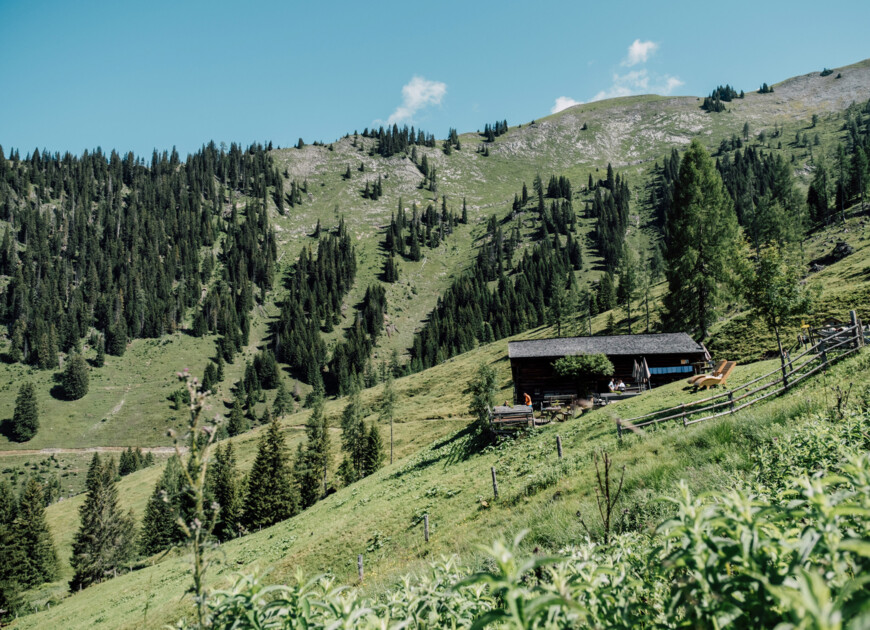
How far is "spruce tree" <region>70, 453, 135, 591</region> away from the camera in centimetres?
5547

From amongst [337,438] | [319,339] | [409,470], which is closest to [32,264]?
[319,339]

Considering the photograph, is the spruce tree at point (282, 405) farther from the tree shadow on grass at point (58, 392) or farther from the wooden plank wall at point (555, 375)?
the wooden plank wall at point (555, 375)

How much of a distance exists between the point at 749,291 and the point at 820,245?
90636mm

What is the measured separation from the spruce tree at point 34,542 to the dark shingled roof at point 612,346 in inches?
2612

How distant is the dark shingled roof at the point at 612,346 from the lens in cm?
3834

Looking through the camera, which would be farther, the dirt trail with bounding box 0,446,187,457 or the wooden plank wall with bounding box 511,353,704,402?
the dirt trail with bounding box 0,446,187,457

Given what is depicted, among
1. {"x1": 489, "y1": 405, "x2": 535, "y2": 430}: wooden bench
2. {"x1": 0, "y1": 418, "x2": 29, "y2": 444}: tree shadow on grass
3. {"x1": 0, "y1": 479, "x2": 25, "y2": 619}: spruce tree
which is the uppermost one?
{"x1": 489, "y1": 405, "x2": 535, "y2": 430}: wooden bench

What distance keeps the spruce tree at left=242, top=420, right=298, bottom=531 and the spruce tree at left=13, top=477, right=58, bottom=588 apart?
27.6 m

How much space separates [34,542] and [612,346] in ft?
251

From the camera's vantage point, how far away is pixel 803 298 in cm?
1930

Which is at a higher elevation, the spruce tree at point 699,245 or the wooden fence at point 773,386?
the spruce tree at point 699,245

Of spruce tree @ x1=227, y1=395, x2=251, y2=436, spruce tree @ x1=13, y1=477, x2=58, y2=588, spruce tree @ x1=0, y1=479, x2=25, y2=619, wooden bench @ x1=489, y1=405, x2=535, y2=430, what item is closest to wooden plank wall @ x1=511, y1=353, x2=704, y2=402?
wooden bench @ x1=489, y1=405, x2=535, y2=430

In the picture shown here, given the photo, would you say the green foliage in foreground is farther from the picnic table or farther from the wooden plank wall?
the wooden plank wall

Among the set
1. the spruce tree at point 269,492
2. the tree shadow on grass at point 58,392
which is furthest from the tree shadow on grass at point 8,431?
the spruce tree at point 269,492
